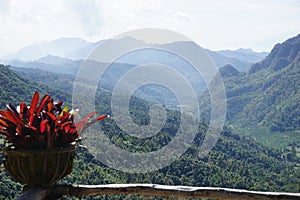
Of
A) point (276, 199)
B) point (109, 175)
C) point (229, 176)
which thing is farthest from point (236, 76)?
point (276, 199)

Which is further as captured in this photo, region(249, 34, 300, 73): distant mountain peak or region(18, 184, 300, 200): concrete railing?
region(249, 34, 300, 73): distant mountain peak

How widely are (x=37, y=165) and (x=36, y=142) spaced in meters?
0.09

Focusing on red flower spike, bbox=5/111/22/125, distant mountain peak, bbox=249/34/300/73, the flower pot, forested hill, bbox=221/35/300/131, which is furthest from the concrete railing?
distant mountain peak, bbox=249/34/300/73

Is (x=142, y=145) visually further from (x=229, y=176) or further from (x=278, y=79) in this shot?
(x=278, y=79)

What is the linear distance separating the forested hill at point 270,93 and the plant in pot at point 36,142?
106481 millimetres

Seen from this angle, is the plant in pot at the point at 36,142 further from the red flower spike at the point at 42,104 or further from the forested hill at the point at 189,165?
the forested hill at the point at 189,165

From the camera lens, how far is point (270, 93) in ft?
431

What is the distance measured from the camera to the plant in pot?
1.62 metres

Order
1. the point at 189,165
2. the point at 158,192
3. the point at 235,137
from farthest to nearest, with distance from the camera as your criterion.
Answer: the point at 235,137 < the point at 189,165 < the point at 158,192

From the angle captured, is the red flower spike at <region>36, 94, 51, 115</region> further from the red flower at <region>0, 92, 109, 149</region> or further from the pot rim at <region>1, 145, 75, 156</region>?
the pot rim at <region>1, 145, 75, 156</region>

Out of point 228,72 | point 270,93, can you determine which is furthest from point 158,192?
point 228,72

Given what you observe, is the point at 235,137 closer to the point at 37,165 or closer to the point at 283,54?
the point at 283,54

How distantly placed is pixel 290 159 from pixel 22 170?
7973 centimetres

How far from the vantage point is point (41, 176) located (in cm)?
165
